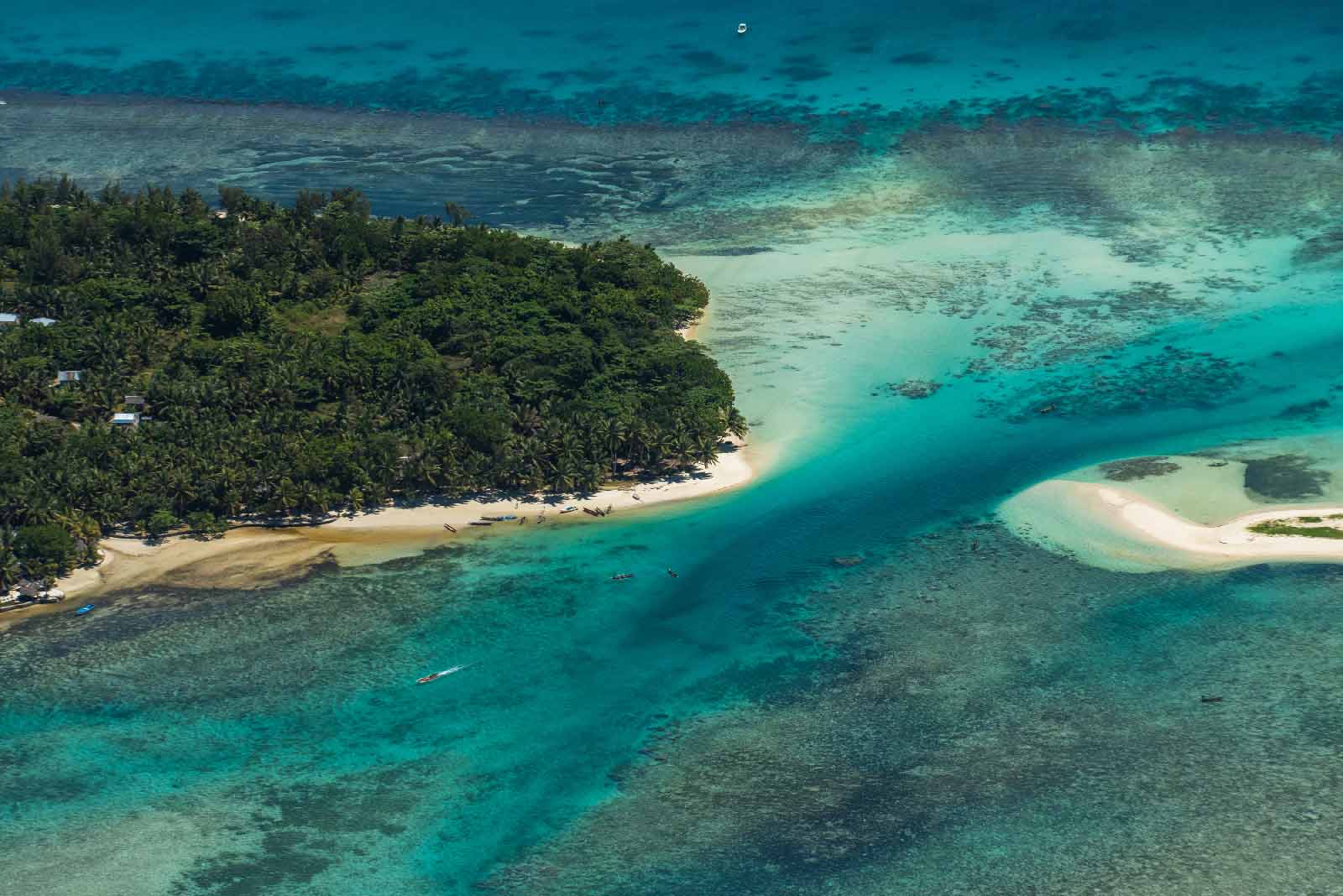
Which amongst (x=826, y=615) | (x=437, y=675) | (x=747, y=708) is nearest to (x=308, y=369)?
(x=437, y=675)

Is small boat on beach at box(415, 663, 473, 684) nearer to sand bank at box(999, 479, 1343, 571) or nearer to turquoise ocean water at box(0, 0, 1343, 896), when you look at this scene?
turquoise ocean water at box(0, 0, 1343, 896)

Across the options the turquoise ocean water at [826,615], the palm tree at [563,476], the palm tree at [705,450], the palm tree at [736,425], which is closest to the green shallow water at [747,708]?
the turquoise ocean water at [826,615]

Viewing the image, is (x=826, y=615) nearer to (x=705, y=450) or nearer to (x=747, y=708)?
(x=747, y=708)

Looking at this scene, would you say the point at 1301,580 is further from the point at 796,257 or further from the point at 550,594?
the point at 796,257

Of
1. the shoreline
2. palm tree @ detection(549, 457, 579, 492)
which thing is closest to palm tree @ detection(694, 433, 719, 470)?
the shoreline

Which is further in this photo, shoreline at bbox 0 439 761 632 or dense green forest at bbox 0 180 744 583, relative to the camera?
dense green forest at bbox 0 180 744 583

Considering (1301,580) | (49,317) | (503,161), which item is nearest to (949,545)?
(1301,580)
